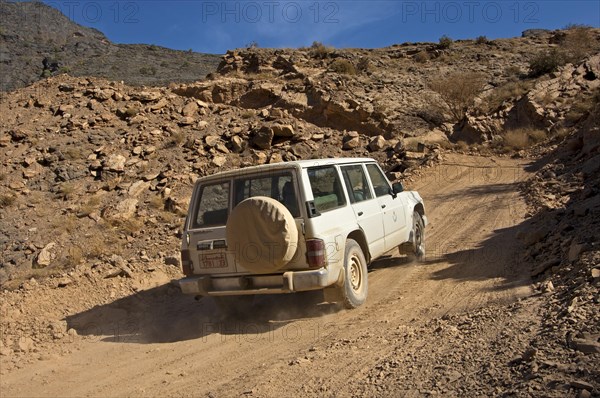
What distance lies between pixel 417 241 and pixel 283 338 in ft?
12.1

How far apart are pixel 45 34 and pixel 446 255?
49635mm

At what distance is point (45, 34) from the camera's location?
47.6 m

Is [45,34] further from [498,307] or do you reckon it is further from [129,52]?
[498,307]

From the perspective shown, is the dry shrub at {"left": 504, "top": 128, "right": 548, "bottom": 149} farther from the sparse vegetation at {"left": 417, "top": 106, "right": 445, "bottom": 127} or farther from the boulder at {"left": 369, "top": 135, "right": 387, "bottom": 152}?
the boulder at {"left": 369, "top": 135, "right": 387, "bottom": 152}

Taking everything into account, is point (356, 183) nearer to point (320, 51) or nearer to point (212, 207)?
point (212, 207)

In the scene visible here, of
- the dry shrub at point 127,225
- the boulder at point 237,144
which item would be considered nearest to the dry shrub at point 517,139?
the boulder at point 237,144

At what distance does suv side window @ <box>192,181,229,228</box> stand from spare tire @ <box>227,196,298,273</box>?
58 cm

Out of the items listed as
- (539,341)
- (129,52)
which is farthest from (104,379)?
(129,52)

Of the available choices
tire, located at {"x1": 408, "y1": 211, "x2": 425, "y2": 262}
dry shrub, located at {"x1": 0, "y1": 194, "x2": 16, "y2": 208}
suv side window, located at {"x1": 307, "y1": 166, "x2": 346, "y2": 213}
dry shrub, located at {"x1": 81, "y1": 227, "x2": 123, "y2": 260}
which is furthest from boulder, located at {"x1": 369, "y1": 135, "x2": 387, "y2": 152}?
suv side window, located at {"x1": 307, "y1": 166, "x2": 346, "y2": 213}

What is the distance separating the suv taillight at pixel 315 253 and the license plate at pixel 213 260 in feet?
3.48

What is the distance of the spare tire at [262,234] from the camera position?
18.1 feet

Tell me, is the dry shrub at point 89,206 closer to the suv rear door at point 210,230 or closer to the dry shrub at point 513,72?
the suv rear door at point 210,230

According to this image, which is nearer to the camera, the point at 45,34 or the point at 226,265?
the point at 226,265

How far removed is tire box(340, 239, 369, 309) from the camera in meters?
6.04
